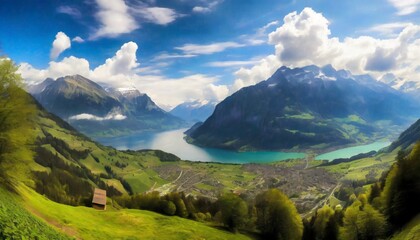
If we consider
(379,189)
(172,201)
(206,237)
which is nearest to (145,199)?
(172,201)

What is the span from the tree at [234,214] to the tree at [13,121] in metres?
68.9

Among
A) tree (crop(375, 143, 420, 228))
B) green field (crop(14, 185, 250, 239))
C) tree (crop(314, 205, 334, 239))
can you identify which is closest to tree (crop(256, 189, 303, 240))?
tree (crop(314, 205, 334, 239))

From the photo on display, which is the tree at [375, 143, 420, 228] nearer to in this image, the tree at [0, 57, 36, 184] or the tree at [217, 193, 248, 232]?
the tree at [217, 193, 248, 232]

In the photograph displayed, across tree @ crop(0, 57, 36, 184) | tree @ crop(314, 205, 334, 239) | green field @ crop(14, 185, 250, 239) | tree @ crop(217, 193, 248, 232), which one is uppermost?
tree @ crop(0, 57, 36, 184)

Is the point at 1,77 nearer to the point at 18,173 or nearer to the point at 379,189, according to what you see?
the point at 18,173

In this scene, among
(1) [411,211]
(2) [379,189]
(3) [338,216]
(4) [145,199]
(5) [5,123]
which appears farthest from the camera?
(4) [145,199]

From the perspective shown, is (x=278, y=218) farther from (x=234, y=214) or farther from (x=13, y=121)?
(x=13, y=121)

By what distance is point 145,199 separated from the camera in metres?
121

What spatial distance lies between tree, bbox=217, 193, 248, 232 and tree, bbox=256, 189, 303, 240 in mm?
8304

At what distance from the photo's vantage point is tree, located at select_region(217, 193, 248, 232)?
10194 centimetres

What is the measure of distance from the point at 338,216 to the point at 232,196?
1339 inches

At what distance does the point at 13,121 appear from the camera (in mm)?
44906

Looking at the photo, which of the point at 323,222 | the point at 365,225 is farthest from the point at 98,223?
the point at 323,222

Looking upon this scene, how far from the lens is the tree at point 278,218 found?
103 metres
